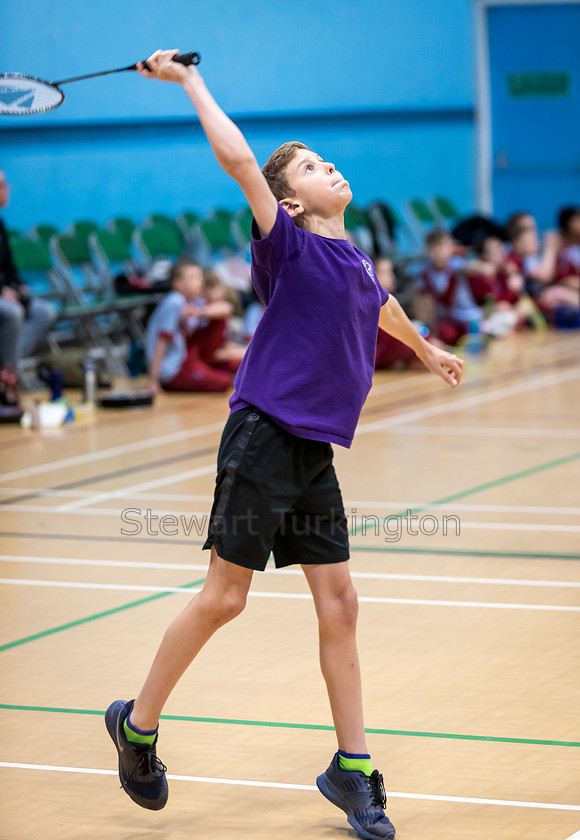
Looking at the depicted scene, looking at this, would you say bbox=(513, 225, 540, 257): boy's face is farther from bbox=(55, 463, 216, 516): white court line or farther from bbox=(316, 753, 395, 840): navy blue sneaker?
bbox=(316, 753, 395, 840): navy blue sneaker

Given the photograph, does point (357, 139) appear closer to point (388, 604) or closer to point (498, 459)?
point (498, 459)

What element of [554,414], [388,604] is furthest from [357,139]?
[388,604]

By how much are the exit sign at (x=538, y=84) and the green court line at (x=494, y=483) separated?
41.3 feet

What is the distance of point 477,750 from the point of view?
140 inches

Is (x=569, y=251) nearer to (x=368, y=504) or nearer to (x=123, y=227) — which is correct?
(x=123, y=227)

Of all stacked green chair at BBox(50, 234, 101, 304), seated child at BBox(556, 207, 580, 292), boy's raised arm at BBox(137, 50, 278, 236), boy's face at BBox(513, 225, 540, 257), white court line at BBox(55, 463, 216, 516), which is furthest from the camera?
boy's face at BBox(513, 225, 540, 257)

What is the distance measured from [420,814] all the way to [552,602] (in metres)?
1.91

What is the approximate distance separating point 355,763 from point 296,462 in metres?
0.73

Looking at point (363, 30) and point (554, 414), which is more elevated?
point (363, 30)

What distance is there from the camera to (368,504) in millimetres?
6770

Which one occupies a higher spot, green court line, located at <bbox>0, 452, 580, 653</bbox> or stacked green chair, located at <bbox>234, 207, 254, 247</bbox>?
green court line, located at <bbox>0, 452, 580, 653</bbox>

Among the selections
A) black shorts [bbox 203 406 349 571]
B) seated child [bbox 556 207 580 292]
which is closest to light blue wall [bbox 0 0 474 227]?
seated child [bbox 556 207 580 292]

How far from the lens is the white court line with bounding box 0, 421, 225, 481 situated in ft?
26.1

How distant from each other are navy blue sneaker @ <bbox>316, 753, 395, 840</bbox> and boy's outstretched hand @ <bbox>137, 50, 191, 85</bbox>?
5.41 ft
